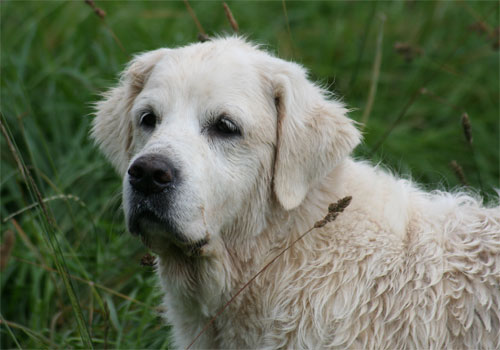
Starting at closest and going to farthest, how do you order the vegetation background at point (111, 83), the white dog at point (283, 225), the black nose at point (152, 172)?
the black nose at point (152, 172)
the white dog at point (283, 225)
the vegetation background at point (111, 83)

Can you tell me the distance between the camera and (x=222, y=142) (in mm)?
3506

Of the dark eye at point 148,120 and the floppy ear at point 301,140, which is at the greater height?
the dark eye at point 148,120

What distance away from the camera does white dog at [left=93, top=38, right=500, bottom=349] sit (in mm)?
3311

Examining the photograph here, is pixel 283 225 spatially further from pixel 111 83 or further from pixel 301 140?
pixel 111 83

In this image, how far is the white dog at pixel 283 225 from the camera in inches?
130

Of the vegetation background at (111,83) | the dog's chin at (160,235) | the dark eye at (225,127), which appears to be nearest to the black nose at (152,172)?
the dog's chin at (160,235)

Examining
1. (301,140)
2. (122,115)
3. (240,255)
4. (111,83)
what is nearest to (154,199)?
(240,255)

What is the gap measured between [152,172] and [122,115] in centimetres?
96

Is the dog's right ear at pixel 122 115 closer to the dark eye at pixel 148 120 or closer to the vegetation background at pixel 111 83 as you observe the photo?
the dark eye at pixel 148 120

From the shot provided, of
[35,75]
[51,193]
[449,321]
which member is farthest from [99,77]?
[449,321]

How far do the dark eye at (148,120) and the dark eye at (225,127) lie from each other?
386 mm

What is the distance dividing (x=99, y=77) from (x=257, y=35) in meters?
1.75

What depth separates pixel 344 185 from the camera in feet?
12.3

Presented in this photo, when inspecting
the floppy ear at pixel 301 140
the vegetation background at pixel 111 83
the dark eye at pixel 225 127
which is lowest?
the vegetation background at pixel 111 83
